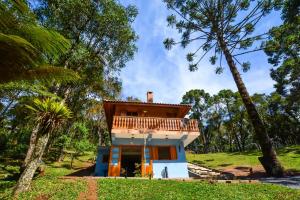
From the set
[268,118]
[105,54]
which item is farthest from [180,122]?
[268,118]

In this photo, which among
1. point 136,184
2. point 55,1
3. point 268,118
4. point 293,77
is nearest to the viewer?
point 136,184

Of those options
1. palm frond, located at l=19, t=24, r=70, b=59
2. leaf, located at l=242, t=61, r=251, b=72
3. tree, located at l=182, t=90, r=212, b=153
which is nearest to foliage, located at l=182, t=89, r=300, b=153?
tree, located at l=182, t=90, r=212, b=153

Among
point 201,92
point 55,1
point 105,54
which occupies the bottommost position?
point 105,54

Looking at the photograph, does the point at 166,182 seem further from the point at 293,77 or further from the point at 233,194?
the point at 293,77

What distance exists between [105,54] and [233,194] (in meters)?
16.2

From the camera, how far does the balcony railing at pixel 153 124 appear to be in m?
19.4

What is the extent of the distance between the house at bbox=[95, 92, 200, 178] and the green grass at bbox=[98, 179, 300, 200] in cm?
509

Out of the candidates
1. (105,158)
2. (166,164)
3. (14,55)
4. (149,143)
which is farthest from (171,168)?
(14,55)

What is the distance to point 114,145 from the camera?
65.8 feet

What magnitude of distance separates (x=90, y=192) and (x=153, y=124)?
8.90 meters

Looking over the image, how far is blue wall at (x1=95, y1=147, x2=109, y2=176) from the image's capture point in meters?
20.9

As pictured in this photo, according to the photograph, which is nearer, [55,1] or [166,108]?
[55,1]

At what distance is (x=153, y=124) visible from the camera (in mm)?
19859

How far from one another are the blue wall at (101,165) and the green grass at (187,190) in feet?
22.8
